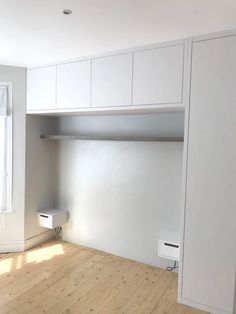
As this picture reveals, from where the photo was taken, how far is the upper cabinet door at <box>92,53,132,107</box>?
2812 millimetres

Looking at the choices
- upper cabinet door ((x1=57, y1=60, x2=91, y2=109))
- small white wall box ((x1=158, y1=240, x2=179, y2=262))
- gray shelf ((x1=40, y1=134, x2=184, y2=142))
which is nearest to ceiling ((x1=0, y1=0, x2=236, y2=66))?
upper cabinet door ((x1=57, y1=60, x2=91, y2=109))

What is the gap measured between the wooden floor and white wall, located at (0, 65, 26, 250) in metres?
0.30

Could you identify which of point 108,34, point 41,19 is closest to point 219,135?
point 108,34

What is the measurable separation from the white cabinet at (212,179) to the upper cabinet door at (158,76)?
6.1 inches

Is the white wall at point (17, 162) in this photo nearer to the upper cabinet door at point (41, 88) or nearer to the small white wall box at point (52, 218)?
the upper cabinet door at point (41, 88)

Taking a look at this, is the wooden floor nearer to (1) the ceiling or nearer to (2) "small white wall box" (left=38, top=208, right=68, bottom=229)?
(2) "small white wall box" (left=38, top=208, right=68, bottom=229)

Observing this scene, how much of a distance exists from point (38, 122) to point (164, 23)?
2358mm

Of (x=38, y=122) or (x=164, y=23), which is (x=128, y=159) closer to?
(x=38, y=122)

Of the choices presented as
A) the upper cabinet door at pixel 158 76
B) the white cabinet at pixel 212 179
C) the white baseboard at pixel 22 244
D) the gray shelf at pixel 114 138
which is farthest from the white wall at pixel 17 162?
the white cabinet at pixel 212 179

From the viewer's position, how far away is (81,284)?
2953 millimetres

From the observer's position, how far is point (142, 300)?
8.78ft

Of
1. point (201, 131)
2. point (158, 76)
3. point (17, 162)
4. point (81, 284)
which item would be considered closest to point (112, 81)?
point (158, 76)

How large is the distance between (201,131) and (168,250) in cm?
146

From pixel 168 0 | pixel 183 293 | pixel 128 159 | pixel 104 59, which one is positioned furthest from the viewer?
pixel 128 159
